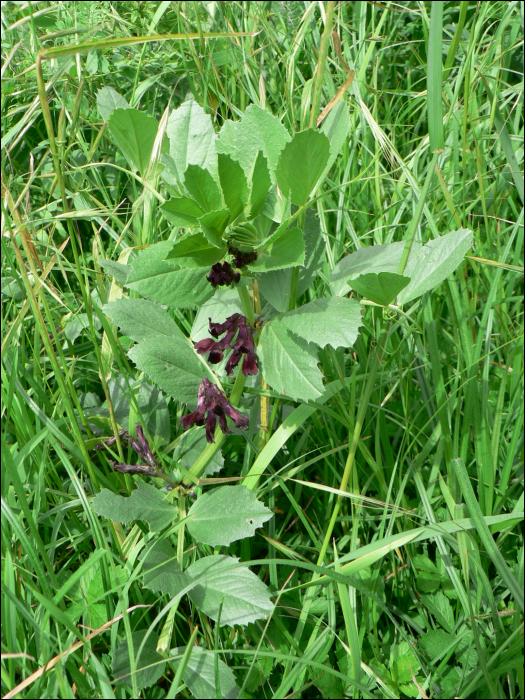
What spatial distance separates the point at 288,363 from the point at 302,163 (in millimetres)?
340

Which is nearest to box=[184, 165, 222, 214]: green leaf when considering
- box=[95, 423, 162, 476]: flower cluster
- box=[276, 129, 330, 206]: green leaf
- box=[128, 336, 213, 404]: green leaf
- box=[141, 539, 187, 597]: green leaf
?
box=[276, 129, 330, 206]: green leaf

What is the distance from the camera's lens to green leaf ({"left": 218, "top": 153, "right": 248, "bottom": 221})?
3.01 feet

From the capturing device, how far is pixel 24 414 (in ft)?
4.13

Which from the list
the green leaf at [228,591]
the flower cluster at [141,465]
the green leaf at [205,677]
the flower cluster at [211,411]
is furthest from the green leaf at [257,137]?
the green leaf at [205,677]

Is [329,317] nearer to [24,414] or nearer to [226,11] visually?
[24,414]

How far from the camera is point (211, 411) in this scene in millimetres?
1161

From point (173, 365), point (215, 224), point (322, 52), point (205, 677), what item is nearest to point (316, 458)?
point (173, 365)

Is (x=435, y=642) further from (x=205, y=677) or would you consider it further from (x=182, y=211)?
(x=182, y=211)

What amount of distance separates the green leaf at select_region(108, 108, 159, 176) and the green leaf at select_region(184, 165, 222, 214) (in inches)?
7.0

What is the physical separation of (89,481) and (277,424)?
463 mm

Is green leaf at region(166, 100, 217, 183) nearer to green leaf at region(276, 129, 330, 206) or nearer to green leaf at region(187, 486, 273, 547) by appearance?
green leaf at region(276, 129, 330, 206)

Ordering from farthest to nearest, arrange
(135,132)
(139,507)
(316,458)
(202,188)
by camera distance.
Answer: (316,458)
(139,507)
(135,132)
(202,188)

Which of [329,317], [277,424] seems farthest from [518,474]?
[329,317]

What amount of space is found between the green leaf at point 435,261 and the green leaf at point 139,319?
477 millimetres
